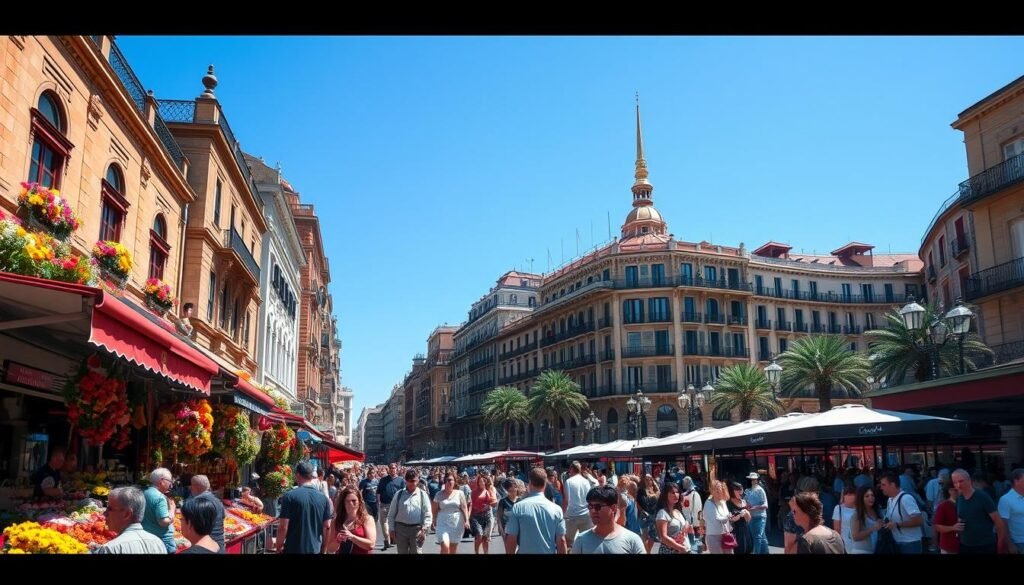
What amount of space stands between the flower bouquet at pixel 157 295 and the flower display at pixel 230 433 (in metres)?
4.36

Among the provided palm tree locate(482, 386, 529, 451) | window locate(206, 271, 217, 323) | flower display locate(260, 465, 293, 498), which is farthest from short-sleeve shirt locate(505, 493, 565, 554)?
palm tree locate(482, 386, 529, 451)

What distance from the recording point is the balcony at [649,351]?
5872 centimetres

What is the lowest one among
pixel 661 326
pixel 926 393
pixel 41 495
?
pixel 41 495

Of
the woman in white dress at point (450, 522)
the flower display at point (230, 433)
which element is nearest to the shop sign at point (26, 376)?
the flower display at point (230, 433)

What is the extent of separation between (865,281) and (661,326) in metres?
20.9

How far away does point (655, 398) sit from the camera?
5734cm

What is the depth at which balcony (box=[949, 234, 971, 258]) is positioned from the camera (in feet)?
109

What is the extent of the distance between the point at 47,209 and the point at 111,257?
7.86 feet

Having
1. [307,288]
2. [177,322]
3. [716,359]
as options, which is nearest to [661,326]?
[716,359]

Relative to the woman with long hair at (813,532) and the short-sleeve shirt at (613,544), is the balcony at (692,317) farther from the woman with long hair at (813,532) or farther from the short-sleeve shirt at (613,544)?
the short-sleeve shirt at (613,544)

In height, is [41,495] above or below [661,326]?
below

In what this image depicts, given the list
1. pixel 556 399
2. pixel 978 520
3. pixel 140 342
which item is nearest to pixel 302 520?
pixel 140 342

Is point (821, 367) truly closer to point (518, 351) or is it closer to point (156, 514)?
point (156, 514)
